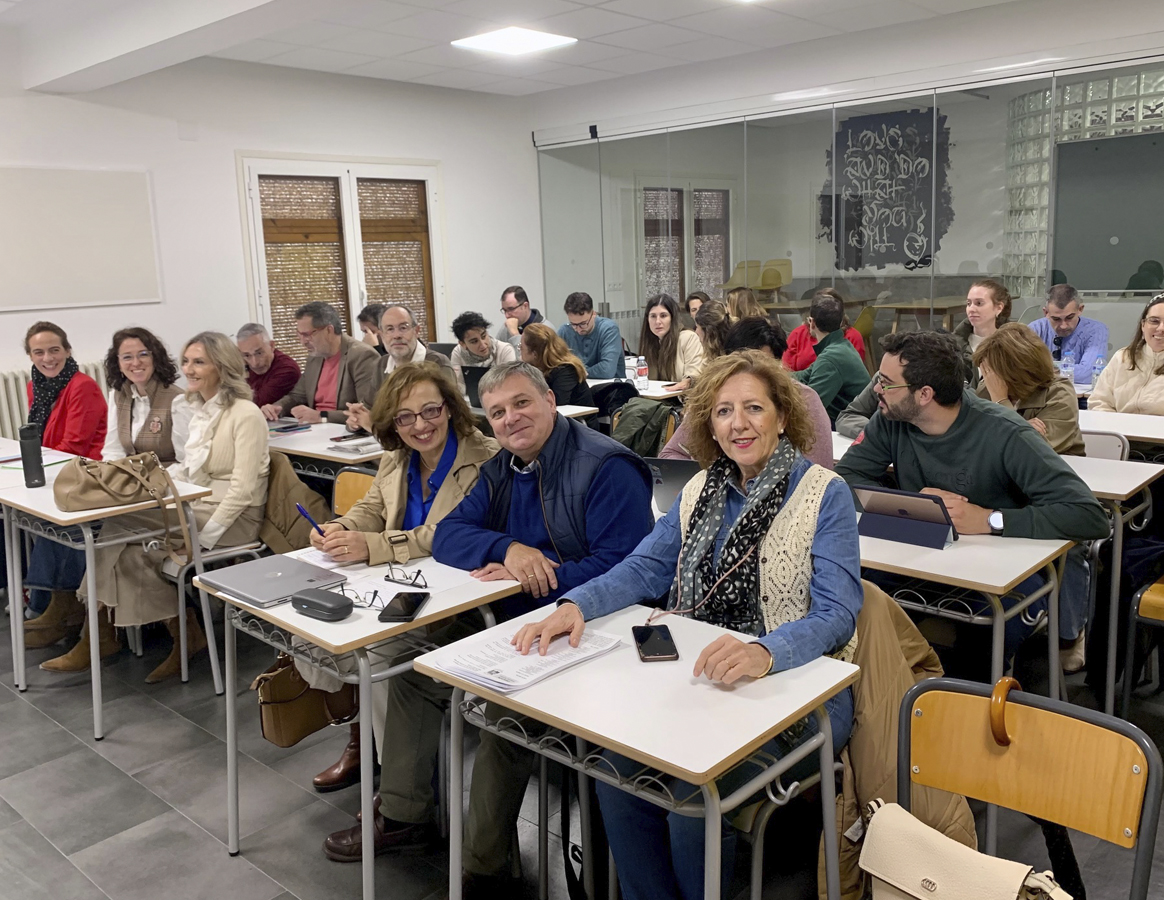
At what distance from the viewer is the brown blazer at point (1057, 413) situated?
3.37 metres

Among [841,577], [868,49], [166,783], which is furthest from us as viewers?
[868,49]

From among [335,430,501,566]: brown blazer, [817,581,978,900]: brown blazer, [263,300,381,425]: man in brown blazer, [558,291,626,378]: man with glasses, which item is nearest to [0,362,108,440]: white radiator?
[263,300,381,425]: man in brown blazer

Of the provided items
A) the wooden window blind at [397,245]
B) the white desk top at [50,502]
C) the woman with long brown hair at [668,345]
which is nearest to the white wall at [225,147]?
the wooden window blind at [397,245]

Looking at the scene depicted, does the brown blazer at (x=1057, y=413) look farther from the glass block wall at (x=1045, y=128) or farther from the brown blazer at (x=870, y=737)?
the glass block wall at (x=1045, y=128)

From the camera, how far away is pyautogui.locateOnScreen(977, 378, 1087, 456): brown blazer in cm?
337

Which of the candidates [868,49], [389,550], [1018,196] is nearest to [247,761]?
[389,550]

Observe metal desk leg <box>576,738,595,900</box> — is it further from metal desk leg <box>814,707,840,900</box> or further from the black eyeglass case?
the black eyeglass case

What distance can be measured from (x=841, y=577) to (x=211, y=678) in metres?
2.86

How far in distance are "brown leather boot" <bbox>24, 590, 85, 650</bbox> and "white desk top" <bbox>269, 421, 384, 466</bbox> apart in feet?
3.68

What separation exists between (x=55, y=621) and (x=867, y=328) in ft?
19.2

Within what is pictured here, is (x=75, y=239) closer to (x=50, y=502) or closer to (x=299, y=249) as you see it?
(x=299, y=249)

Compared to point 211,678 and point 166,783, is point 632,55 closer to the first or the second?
point 211,678

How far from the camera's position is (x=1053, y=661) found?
8.54 feet

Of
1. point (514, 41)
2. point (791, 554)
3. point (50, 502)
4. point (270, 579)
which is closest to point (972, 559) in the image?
point (791, 554)
